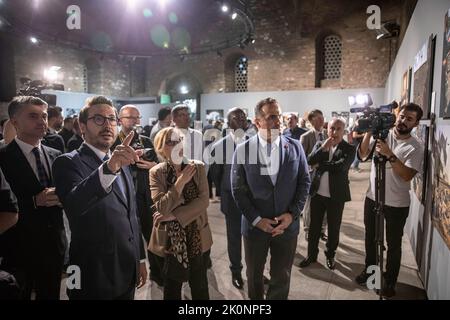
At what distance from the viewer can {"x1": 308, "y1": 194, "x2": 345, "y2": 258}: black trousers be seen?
3445 millimetres

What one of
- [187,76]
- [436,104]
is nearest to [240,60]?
[187,76]

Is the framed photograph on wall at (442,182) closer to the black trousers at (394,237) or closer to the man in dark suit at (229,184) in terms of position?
the black trousers at (394,237)

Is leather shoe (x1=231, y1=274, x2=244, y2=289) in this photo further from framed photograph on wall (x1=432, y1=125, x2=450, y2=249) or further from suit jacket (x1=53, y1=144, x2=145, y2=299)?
framed photograph on wall (x1=432, y1=125, x2=450, y2=249)

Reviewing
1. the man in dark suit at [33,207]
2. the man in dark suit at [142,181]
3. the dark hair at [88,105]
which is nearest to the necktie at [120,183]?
the dark hair at [88,105]

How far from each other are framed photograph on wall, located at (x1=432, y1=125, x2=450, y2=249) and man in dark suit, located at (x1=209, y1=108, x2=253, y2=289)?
1624mm

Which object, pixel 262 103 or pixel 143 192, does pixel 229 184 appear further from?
pixel 262 103

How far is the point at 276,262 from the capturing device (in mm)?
2355

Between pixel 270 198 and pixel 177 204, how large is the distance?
27.0 inches

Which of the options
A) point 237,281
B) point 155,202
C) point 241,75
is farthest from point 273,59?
point 155,202

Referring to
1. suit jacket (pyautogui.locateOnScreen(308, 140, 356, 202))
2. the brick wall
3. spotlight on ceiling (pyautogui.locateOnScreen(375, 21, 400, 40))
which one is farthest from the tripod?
the brick wall

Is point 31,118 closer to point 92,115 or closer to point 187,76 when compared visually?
point 92,115

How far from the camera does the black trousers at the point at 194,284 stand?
2.22 metres

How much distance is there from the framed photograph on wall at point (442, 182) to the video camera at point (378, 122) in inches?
15.4

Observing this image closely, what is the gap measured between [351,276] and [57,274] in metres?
2.76
